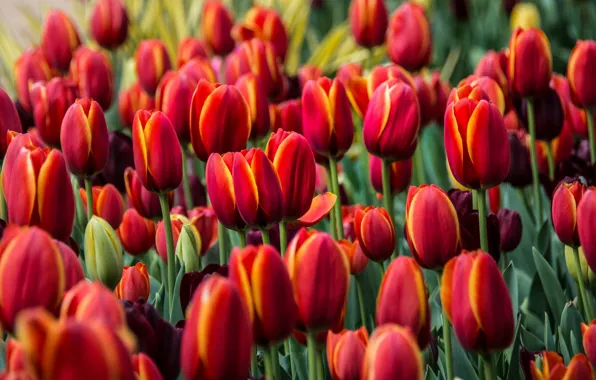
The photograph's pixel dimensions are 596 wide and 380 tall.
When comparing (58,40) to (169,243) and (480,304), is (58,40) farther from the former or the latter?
(480,304)

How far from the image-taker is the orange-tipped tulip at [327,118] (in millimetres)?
1325

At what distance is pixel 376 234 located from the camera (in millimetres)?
1147

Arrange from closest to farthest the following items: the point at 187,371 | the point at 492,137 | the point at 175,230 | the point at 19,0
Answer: the point at 187,371 → the point at 492,137 → the point at 175,230 → the point at 19,0

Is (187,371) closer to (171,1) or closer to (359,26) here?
(359,26)

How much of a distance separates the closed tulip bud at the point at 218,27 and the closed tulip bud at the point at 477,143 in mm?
1183

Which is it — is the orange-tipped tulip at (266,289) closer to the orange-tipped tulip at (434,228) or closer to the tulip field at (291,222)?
the tulip field at (291,222)

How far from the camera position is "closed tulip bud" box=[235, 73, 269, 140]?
1.48m

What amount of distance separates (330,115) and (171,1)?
8.40ft

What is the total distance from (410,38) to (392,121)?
0.71 metres

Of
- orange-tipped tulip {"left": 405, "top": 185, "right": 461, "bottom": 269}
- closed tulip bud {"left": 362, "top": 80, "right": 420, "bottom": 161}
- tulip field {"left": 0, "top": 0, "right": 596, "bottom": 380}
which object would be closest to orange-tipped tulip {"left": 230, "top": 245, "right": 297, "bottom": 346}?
tulip field {"left": 0, "top": 0, "right": 596, "bottom": 380}

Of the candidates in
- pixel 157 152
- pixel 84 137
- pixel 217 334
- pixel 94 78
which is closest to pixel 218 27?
pixel 94 78

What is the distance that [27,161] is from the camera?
3.25 ft

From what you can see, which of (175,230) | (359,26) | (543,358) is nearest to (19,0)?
(359,26)

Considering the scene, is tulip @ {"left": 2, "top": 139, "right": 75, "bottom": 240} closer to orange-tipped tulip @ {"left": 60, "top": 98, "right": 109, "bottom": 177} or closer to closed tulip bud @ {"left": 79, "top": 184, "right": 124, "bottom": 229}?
orange-tipped tulip @ {"left": 60, "top": 98, "right": 109, "bottom": 177}
